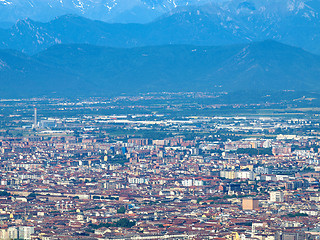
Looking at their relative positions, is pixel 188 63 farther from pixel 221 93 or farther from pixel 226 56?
pixel 221 93

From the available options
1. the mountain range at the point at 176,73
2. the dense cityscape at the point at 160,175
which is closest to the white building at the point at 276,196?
the dense cityscape at the point at 160,175

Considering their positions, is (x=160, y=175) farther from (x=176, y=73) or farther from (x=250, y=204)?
(x=176, y=73)

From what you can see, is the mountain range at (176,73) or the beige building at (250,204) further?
the mountain range at (176,73)

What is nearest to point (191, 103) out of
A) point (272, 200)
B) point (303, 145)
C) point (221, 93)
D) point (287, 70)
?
point (221, 93)

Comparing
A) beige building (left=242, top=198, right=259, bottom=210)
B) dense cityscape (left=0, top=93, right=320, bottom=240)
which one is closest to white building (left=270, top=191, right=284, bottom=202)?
dense cityscape (left=0, top=93, right=320, bottom=240)

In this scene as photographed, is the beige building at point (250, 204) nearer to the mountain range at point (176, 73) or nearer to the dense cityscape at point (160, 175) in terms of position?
the dense cityscape at point (160, 175)

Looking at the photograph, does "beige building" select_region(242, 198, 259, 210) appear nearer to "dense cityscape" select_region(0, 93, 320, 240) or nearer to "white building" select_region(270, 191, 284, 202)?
"dense cityscape" select_region(0, 93, 320, 240)
